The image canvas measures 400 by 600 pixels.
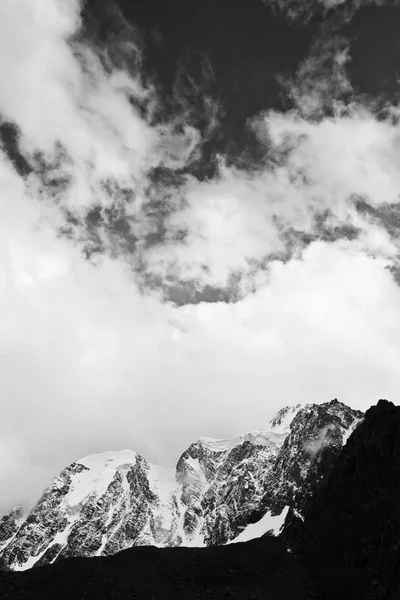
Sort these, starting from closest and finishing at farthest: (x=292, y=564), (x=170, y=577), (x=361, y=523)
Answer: (x=170, y=577) → (x=292, y=564) → (x=361, y=523)

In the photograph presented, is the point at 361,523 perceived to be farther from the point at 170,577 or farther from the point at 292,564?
the point at 170,577

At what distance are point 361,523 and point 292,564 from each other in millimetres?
18452

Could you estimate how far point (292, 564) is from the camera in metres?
116

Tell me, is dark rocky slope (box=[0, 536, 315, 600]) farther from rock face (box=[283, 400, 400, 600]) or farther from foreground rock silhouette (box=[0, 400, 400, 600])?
rock face (box=[283, 400, 400, 600])

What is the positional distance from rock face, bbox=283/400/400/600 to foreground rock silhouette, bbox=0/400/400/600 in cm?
23

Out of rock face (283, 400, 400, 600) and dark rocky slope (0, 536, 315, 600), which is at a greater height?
rock face (283, 400, 400, 600)

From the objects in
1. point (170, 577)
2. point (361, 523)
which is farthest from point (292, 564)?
point (170, 577)

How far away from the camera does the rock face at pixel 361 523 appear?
101 metres

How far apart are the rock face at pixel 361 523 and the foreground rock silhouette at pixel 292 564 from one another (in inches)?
9.0

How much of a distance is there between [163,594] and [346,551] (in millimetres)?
40578

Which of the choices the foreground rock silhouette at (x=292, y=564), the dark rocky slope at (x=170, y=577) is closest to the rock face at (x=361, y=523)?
the foreground rock silhouette at (x=292, y=564)

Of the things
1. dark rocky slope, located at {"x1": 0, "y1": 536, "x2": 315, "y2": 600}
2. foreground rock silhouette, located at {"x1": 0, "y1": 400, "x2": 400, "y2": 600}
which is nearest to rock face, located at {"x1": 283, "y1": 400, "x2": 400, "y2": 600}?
foreground rock silhouette, located at {"x1": 0, "y1": 400, "x2": 400, "y2": 600}

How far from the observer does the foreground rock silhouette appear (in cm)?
10206

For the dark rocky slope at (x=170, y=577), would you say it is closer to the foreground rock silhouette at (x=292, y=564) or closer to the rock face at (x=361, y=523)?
the foreground rock silhouette at (x=292, y=564)
